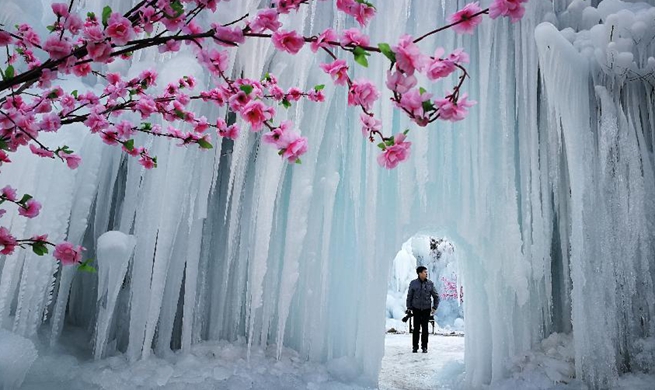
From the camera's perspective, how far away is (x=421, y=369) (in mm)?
5527

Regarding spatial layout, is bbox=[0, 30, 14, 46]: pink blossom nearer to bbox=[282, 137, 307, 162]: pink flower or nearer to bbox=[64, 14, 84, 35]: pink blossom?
bbox=[64, 14, 84, 35]: pink blossom

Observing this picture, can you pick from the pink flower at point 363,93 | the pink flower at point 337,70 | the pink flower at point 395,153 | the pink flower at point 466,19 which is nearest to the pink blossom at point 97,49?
the pink flower at point 337,70

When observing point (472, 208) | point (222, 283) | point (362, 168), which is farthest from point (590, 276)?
point (222, 283)

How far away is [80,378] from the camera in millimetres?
3367

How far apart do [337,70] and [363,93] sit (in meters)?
0.13

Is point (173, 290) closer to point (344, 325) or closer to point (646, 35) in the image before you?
point (344, 325)

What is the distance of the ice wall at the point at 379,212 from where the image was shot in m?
3.43

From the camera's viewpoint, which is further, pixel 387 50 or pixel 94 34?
pixel 94 34

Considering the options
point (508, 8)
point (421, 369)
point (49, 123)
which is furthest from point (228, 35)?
point (421, 369)

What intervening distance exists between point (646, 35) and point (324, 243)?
134 inches

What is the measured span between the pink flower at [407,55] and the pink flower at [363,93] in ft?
0.98

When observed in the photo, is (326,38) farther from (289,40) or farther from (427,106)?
(427,106)

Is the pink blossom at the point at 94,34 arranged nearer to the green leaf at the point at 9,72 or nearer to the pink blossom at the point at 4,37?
the green leaf at the point at 9,72

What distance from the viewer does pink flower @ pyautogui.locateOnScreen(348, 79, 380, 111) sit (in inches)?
56.6
